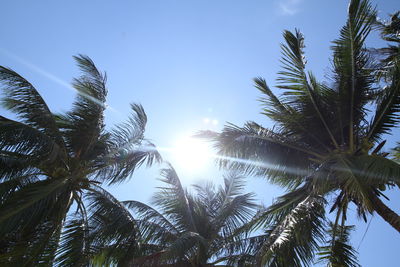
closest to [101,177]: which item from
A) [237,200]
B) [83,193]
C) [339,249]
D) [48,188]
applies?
[83,193]

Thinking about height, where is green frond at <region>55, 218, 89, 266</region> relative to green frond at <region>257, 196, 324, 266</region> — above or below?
below

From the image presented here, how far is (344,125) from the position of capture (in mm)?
9984

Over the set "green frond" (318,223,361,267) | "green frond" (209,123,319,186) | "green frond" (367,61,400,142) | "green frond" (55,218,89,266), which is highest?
"green frond" (367,61,400,142)

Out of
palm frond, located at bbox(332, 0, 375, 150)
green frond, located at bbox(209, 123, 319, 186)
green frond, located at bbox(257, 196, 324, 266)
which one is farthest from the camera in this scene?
green frond, located at bbox(209, 123, 319, 186)

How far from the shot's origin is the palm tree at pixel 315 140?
881 cm

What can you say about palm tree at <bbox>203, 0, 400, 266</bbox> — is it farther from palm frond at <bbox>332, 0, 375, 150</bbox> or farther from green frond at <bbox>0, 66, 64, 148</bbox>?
green frond at <bbox>0, 66, 64, 148</bbox>

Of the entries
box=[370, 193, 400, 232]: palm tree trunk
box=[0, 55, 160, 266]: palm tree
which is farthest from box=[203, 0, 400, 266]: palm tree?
box=[0, 55, 160, 266]: palm tree

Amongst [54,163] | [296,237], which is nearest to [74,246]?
[54,163]

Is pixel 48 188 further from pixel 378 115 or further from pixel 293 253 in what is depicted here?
pixel 378 115

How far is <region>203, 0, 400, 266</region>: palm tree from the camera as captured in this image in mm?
8812

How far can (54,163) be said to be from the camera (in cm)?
986

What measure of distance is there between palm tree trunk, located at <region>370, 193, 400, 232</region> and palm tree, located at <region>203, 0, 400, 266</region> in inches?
0.8

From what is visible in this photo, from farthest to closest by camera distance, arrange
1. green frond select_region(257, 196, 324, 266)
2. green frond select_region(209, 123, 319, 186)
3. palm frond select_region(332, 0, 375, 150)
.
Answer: green frond select_region(209, 123, 319, 186) < palm frond select_region(332, 0, 375, 150) < green frond select_region(257, 196, 324, 266)

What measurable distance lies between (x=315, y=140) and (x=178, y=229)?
4.98 m
